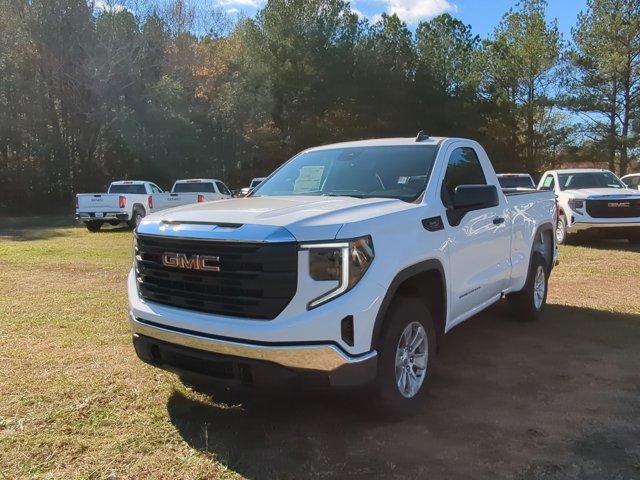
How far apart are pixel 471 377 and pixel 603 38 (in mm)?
35740

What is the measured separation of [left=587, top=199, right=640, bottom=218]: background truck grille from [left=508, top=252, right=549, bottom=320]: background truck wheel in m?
6.98

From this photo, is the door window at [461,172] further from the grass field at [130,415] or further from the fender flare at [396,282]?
the grass field at [130,415]

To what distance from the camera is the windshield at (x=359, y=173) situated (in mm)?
4684

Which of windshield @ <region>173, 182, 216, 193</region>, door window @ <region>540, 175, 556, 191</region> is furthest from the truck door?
windshield @ <region>173, 182, 216, 193</region>

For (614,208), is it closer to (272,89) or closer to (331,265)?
(331,265)

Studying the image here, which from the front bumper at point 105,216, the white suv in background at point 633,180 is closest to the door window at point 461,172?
the white suv in background at point 633,180

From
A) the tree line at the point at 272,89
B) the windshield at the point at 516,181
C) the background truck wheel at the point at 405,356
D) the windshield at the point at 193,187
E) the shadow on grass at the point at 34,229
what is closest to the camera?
the background truck wheel at the point at 405,356

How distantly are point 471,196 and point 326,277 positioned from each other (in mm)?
1659

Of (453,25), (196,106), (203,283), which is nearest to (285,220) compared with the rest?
(203,283)

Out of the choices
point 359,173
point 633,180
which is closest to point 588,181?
point 633,180

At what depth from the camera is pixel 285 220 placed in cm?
355

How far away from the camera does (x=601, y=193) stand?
1301 centimetres

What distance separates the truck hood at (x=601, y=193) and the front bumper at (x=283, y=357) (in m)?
11.0

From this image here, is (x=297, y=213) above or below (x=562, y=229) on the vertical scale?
above
